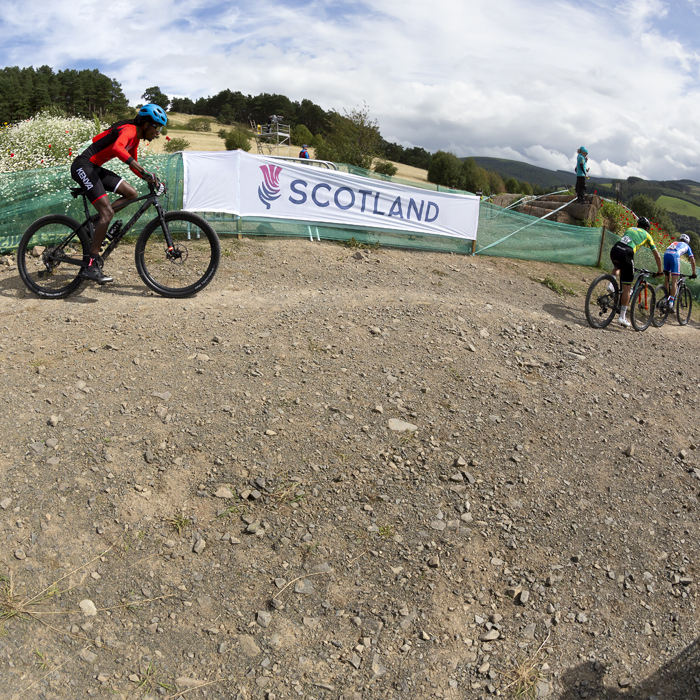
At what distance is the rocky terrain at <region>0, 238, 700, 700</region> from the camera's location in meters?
3.26

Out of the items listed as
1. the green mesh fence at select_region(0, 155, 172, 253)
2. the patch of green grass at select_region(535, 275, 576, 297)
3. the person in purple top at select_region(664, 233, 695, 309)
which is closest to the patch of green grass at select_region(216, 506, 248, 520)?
the green mesh fence at select_region(0, 155, 172, 253)

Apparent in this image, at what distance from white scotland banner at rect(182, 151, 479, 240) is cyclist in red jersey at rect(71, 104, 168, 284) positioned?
9.77 ft

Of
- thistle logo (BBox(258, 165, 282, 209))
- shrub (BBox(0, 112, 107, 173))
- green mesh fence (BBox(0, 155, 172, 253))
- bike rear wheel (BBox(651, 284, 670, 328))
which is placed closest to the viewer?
green mesh fence (BBox(0, 155, 172, 253))

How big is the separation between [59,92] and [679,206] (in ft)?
444

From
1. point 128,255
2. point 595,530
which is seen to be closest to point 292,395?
point 595,530

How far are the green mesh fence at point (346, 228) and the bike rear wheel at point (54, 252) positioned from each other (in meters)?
2.06

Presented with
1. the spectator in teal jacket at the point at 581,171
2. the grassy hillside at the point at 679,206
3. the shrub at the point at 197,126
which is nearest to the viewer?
the spectator in teal jacket at the point at 581,171

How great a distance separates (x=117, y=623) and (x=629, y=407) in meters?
5.51

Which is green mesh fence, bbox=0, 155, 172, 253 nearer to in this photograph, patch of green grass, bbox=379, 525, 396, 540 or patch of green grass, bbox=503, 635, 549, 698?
patch of green grass, bbox=379, 525, 396, 540

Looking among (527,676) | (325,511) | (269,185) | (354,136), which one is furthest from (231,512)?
(354,136)

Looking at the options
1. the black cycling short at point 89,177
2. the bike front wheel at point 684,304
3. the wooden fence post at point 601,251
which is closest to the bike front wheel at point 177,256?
the black cycling short at point 89,177

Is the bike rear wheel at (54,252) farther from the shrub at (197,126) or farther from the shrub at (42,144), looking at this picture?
the shrub at (197,126)

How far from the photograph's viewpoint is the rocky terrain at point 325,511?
3.26 m

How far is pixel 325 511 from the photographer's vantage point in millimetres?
4125
